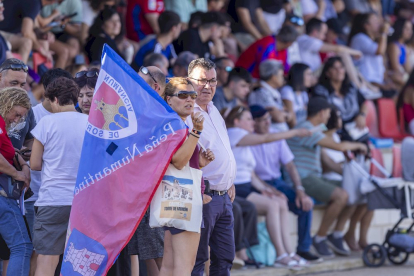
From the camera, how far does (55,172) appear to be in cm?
520

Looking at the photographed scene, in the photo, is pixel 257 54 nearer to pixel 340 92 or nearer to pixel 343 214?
pixel 340 92

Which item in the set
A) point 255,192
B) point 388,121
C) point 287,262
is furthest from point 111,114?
point 388,121

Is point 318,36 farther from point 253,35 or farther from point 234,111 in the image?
point 234,111

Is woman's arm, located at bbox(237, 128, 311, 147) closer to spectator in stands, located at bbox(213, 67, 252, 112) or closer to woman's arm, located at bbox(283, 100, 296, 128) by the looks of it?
spectator in stands, located at bbox(213, 67, 252, 112)

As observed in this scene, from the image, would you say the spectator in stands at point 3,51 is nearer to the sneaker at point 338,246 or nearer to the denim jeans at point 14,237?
the denim jeans at point 14,237

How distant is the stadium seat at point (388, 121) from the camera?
12016 mm

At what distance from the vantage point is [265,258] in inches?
321

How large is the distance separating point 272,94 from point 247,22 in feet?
8.05

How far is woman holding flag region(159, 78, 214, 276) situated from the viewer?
15.8ft

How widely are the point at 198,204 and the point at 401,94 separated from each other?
24.8 feet

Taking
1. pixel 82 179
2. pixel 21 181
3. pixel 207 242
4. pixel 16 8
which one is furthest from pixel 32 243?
pixel 16 8

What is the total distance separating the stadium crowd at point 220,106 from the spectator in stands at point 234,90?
0.01 m

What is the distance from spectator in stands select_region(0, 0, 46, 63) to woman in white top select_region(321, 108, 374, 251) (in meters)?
3.45

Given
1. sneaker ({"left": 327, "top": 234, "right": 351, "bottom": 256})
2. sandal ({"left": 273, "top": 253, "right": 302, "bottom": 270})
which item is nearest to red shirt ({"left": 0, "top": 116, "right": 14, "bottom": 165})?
sandal ({"left": 273, "top": 253, "right": 302, "bottom": 270})
